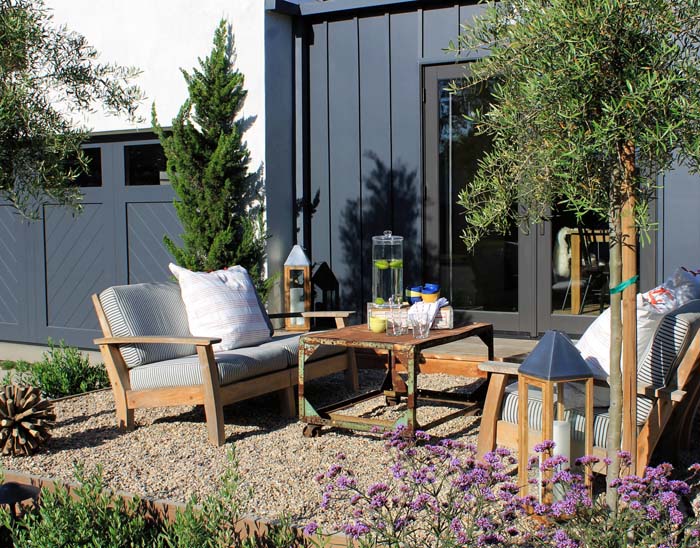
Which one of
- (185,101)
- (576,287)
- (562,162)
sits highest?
(185,101)

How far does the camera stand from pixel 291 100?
8.41 meters

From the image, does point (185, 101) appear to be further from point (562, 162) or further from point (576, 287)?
point (562, 162)

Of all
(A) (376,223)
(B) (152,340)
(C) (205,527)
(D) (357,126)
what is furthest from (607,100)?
(D) (357,126)

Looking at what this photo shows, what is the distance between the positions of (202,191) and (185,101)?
0.89 metres

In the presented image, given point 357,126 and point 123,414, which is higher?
point 357,126

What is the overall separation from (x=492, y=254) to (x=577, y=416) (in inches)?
157

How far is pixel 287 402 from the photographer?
5.57m

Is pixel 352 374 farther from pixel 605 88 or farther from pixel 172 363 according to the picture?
pixel 605 88

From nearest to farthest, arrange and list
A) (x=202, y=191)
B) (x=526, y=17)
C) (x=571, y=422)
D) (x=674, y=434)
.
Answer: (x=526, y=17)
(x=571, y=422)
(x=674, y=434)
(x=202, y=191)

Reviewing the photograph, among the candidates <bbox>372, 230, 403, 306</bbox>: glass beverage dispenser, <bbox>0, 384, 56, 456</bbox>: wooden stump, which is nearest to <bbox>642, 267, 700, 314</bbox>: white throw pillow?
<bbox>372, 230, 403, 306</bbox>: glass beverage dispenser

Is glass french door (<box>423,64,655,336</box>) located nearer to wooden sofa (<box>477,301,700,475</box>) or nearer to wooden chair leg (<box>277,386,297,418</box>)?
wooden chair leg (<box>277,386,297,418</box>)

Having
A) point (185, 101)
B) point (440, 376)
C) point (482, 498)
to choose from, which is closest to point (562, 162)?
point (482, 498)

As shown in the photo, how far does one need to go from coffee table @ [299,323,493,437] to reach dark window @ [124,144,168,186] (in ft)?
12.9

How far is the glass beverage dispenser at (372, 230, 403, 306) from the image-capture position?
7376mm
